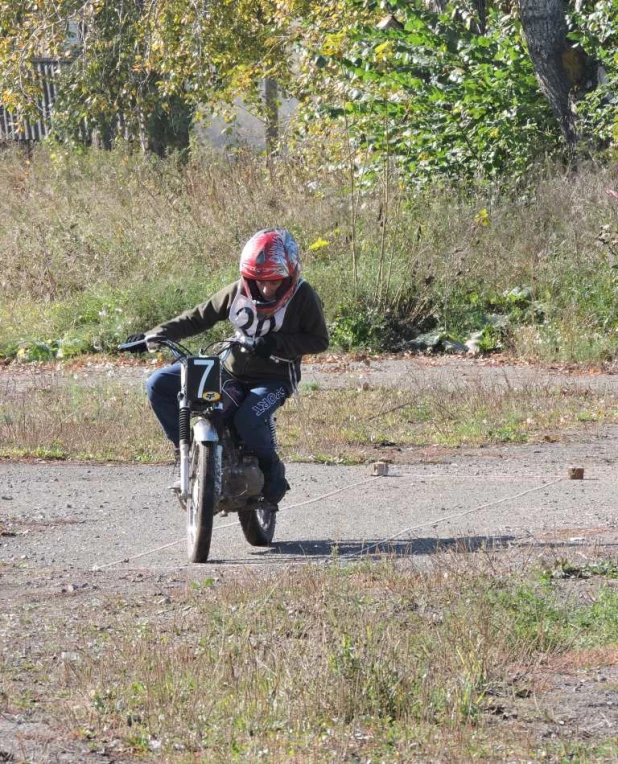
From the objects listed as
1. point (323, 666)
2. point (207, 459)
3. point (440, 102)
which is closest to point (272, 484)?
point (207, 459)

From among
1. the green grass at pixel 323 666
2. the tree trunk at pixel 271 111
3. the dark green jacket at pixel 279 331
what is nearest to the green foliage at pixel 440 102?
the tree trunk at pixel 271 111

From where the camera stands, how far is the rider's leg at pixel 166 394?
759 cm

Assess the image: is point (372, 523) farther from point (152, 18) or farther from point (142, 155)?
point (142, 155)

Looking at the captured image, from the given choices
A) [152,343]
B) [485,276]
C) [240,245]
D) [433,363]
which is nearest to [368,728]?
[152,343]

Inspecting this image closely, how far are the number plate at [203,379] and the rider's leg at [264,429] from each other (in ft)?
0.99

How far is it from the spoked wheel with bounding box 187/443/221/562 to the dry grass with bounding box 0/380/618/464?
341 cm

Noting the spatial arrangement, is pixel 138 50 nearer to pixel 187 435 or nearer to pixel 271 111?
pixel 271 111

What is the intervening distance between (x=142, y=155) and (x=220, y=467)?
17.4 meters

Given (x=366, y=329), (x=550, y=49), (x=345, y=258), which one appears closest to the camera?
(x=366, y=329)

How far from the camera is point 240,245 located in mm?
19172

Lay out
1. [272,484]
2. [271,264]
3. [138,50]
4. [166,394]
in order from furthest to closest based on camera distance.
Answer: [138,50] < [166,394] < [272,484] < [271,264]

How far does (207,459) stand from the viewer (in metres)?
7.01

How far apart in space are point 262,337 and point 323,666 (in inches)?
115

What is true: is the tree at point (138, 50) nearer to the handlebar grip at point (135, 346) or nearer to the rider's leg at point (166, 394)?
the rider's leg at point (166, 394)
